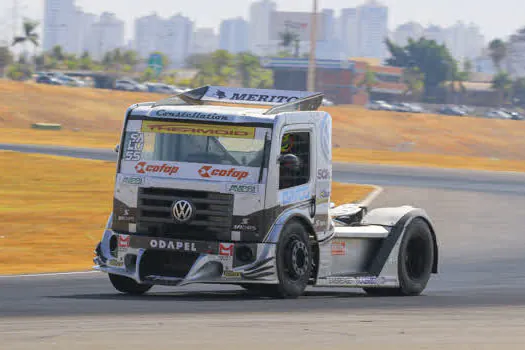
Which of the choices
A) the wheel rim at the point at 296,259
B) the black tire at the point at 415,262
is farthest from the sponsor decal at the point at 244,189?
the black tire at the point at 415,262

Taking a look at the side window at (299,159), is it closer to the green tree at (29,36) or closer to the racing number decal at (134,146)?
the racing number decal at (134,146)

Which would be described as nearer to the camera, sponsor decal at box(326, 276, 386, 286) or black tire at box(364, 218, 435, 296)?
sponsor decal at box(326, 276, 386, 286)

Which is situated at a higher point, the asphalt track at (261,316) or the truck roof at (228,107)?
the truck roof at (228,107)

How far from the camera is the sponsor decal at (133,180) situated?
1392 cm

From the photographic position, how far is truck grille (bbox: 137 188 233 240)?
13.6m

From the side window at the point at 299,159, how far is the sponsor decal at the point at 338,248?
1.18m

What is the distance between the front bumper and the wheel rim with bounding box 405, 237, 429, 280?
319cm

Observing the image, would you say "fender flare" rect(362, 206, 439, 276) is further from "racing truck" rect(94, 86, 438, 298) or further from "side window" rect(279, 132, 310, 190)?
"side window" rect(279, 132, 310, 190)

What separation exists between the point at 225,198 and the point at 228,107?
1637mm

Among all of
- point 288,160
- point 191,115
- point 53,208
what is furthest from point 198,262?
point 53,208

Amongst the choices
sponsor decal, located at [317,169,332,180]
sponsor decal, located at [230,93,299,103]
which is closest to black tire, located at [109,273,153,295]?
Result: sponsor decal, located at [317,169,332,180]

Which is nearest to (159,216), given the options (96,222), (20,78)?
(96,222)

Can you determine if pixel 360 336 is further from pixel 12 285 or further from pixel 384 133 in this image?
pixel 384 133

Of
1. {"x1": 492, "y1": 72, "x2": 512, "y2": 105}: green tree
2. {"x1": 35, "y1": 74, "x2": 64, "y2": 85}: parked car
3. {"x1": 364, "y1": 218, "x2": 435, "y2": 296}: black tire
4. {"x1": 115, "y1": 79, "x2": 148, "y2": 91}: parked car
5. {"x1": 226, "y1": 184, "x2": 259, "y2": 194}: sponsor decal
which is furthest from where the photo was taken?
{"x1": 492, "y1": 72, "x2": 512, "y2": 105}: green tree
